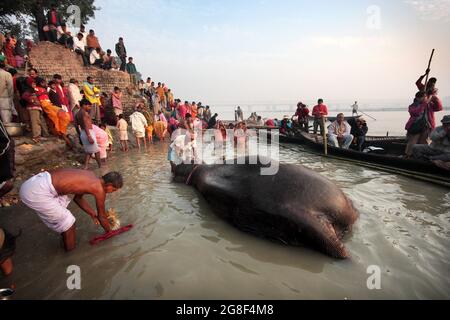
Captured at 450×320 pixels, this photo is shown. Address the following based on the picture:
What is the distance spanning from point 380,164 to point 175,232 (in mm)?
5837

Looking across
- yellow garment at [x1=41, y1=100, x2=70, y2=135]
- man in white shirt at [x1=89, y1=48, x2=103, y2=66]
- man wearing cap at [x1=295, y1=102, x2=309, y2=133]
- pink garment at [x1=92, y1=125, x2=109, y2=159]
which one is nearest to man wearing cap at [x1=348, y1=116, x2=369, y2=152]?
man wearing cap at [x1=295, y1=102, x2=309, y2=133]

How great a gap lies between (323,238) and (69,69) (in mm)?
14762

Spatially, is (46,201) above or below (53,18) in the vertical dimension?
below

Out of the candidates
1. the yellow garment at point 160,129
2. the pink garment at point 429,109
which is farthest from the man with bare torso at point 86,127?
the pink garment at point 429,109

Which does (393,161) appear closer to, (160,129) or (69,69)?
(160,129)

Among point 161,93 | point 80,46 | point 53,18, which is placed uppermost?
point 53,18

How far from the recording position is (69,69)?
42.1 ft

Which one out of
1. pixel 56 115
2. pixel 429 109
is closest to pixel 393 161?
pixel 429 109

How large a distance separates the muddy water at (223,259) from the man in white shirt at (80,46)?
460 inches

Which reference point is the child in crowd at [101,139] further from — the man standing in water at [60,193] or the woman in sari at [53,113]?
the man standing in water at [60,193]

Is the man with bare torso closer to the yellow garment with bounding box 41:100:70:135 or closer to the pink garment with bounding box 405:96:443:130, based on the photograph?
the yellow garment with bounding box 41:100:70:135

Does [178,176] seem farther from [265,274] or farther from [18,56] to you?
[18,56]

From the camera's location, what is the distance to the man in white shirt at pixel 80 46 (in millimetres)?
13211

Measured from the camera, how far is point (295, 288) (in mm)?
2424
